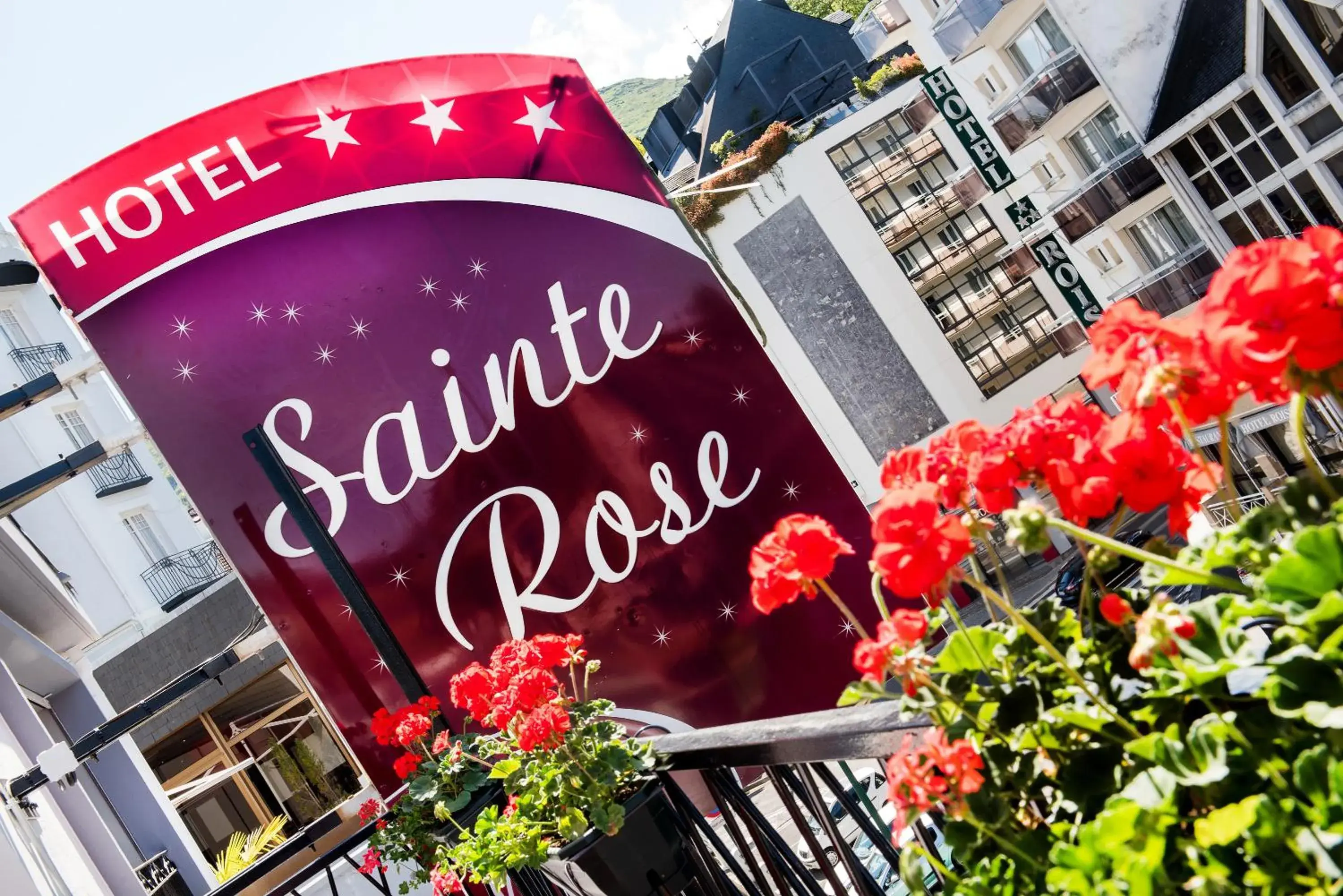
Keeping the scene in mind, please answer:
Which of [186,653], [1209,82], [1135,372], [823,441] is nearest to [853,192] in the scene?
[1209,82]

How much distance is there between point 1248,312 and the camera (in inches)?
33.7

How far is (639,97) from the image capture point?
158 m

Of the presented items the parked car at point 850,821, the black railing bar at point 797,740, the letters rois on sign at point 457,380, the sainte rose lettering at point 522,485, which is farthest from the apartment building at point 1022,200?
the black railing bar at point 797,740

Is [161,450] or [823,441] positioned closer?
[161,450]

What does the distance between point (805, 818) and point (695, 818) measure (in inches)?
14.8

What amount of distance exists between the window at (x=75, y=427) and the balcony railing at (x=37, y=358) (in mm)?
896

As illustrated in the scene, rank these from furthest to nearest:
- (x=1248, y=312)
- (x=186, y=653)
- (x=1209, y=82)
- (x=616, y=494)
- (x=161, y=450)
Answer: (x=1209, y=82) → (x=186, y=653) → (x=616, y=494) → (x=161, y=450) → (x=1248, y=312)

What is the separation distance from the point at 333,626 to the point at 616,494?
1493mm

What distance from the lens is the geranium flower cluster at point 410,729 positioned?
3.07m

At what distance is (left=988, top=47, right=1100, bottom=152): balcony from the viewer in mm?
19797

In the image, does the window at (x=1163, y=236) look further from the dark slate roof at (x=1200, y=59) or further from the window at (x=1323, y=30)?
the window at (x=1323, y=30)

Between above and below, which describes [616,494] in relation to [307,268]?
below

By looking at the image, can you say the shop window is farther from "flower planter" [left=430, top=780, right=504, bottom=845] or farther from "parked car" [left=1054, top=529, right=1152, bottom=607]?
"flower planter" [left=430, top=780, right=504, bottom=845]

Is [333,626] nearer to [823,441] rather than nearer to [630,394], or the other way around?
[630,394]
